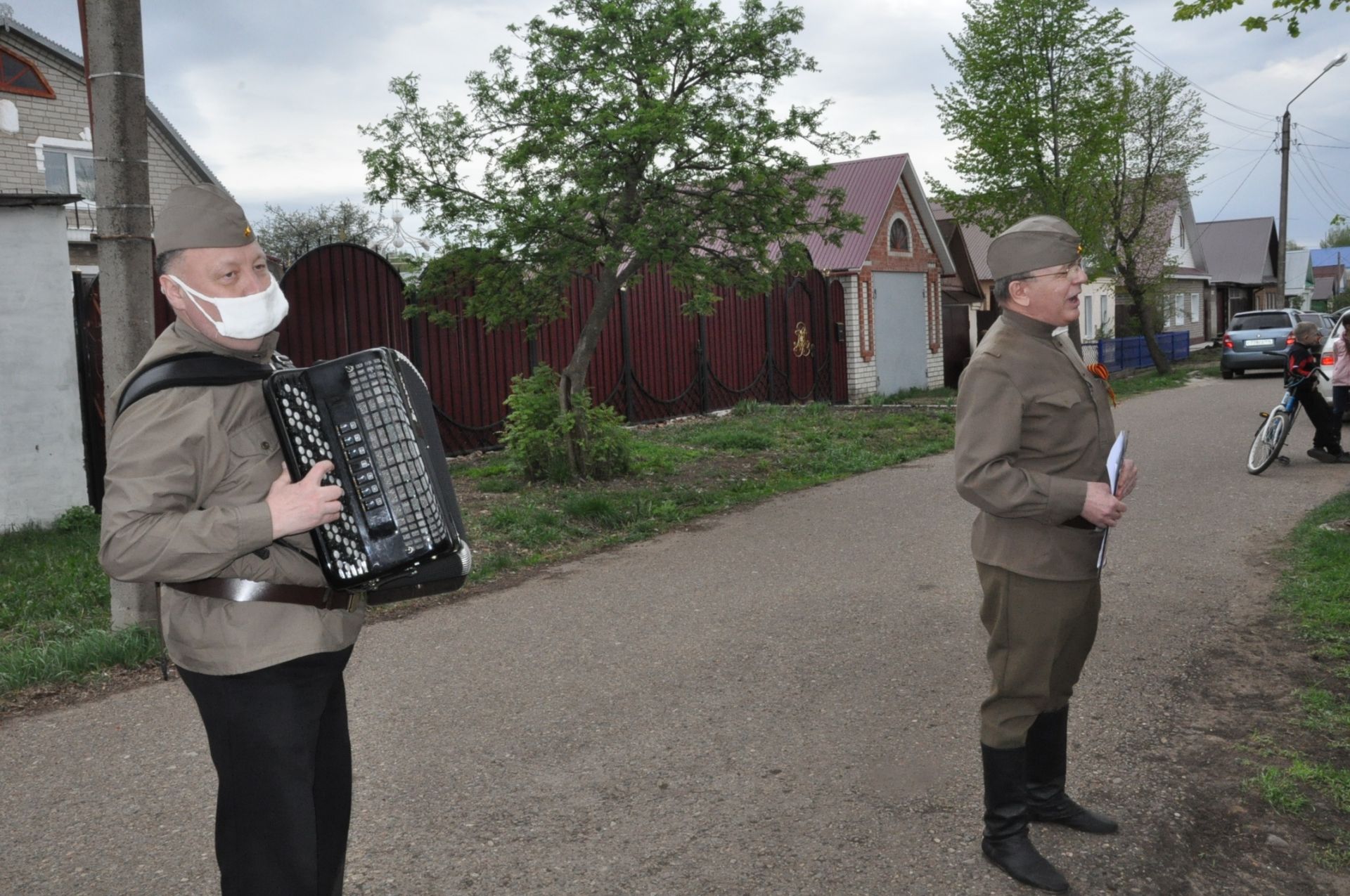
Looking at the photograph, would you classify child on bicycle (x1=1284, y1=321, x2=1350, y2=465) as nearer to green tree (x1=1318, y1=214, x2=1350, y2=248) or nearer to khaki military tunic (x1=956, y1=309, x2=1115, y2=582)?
khaki military tunic (x1=956, y1=309, x2=1115, y2=582)

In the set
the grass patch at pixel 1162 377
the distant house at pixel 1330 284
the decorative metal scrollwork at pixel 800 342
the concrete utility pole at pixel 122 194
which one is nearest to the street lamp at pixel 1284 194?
the grass patch at pixel 1162 377

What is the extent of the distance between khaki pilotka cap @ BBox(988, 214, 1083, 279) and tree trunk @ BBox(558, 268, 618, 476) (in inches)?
308

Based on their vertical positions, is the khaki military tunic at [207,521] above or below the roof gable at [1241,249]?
below

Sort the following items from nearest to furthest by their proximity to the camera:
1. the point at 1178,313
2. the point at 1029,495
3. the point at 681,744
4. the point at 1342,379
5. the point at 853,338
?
the point at 1029,495
the point at 681,744
the point at 1342,379
the point at 853,338
the point at 1178,313

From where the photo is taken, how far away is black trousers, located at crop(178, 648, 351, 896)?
8.12 ft

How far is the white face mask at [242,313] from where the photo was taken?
245 centimetres

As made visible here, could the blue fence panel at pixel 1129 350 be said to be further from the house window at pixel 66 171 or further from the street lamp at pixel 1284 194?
the house window at pixel 66 171

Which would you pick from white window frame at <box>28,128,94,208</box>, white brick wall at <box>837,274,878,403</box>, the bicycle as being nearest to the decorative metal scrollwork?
white brick wall at <box>837,274,878,403</box>

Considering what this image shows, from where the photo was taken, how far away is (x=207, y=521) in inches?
91.0

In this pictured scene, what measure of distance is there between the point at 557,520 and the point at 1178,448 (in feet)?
26.9

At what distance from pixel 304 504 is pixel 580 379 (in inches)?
355

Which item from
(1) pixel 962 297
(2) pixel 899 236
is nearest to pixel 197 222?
(2) pixel 899 236

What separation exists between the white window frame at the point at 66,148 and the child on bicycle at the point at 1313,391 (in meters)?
22.8

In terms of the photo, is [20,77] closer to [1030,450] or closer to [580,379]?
[580,379]
